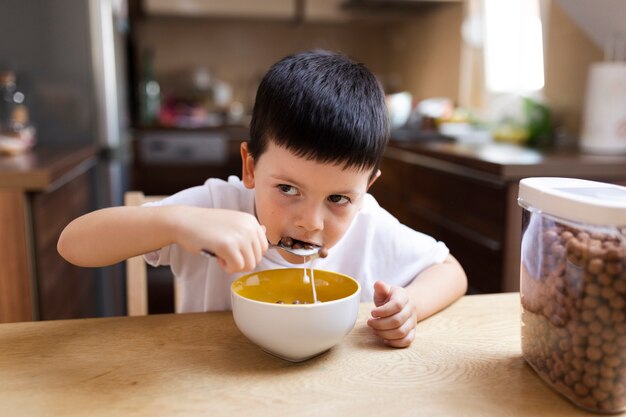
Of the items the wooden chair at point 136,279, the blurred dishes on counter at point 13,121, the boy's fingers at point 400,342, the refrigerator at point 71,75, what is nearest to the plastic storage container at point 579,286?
the boy's fingers at point 400,342

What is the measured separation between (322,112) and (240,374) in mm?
326

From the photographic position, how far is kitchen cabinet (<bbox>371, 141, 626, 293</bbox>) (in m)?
1.59

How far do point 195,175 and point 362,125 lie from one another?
2.57 meters

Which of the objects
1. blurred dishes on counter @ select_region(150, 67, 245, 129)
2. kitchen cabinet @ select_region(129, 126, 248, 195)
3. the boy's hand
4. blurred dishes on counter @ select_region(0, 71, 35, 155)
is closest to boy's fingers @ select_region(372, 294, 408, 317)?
the boy's hand

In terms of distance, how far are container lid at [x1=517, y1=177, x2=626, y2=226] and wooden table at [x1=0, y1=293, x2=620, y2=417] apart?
18 cm

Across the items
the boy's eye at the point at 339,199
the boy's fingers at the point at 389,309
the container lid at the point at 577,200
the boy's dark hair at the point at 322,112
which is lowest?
the boy's fingers at the point at 389,309

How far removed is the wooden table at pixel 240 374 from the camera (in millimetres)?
510

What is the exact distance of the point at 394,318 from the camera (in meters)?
0.65

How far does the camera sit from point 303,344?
565mm

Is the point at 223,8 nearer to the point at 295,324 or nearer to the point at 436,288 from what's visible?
the point at 436,288

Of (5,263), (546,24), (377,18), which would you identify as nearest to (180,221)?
(5,263)

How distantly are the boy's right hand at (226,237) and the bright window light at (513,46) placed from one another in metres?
2.40

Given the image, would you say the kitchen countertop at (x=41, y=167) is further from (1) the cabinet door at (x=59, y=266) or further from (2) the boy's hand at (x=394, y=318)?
(2) the boy's hand at (x=394, y=318)

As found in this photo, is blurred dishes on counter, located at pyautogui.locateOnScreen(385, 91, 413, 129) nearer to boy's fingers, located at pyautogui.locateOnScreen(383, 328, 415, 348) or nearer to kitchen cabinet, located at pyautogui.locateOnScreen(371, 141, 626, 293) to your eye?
kitchen cabinet, located at pyautogui.locateOnScreen(371, 141, 626, 293)
